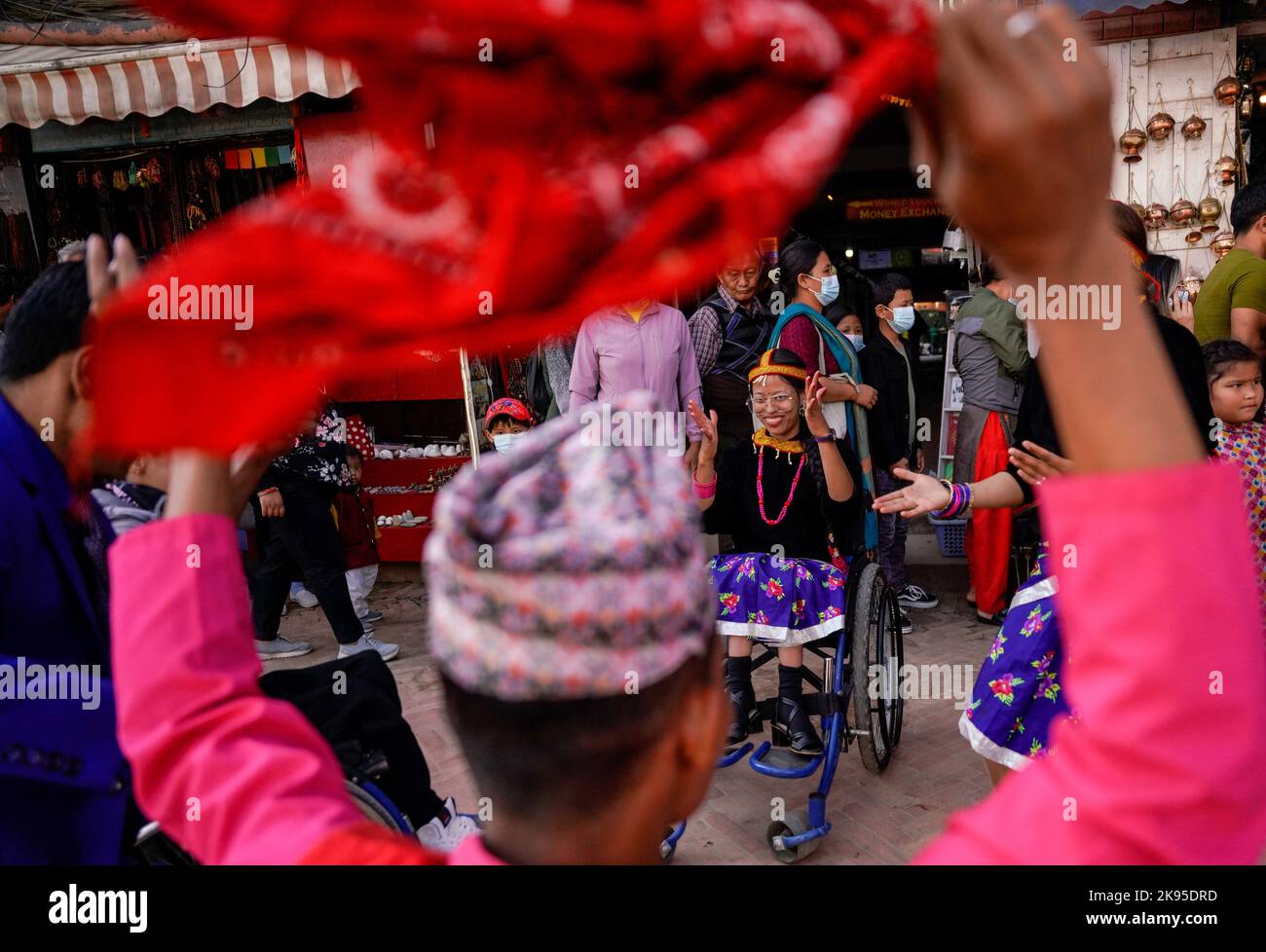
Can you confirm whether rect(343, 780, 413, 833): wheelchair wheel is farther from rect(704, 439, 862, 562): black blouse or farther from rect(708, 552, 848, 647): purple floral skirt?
rect(704, 439, 862, 562): black blouse

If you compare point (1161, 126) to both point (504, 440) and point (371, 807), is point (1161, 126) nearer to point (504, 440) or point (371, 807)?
point (504, 440)

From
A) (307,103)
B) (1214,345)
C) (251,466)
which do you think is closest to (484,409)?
(307,103)

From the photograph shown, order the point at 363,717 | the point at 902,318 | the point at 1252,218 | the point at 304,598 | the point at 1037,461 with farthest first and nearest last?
the point at 304,598
the point at 902,318
the point at 1252,218
the point at 1037,461
the point at 363,717

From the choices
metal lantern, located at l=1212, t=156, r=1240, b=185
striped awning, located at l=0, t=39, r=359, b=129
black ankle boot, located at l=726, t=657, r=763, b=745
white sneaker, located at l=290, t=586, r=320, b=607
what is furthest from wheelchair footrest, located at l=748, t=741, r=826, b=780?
metal lantern, located at l=1212, t=156, r=1240, b=185

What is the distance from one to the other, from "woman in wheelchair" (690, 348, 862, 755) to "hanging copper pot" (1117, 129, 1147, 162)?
13.3ft

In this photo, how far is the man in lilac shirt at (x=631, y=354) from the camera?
4.39m

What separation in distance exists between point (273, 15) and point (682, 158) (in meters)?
0.30

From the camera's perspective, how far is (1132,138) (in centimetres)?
596

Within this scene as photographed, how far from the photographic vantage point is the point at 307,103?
6133mm

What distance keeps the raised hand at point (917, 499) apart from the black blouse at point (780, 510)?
110 centimetres

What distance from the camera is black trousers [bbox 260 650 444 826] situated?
6.25 ft

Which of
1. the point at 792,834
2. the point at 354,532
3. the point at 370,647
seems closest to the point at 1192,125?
the point at 792,834
